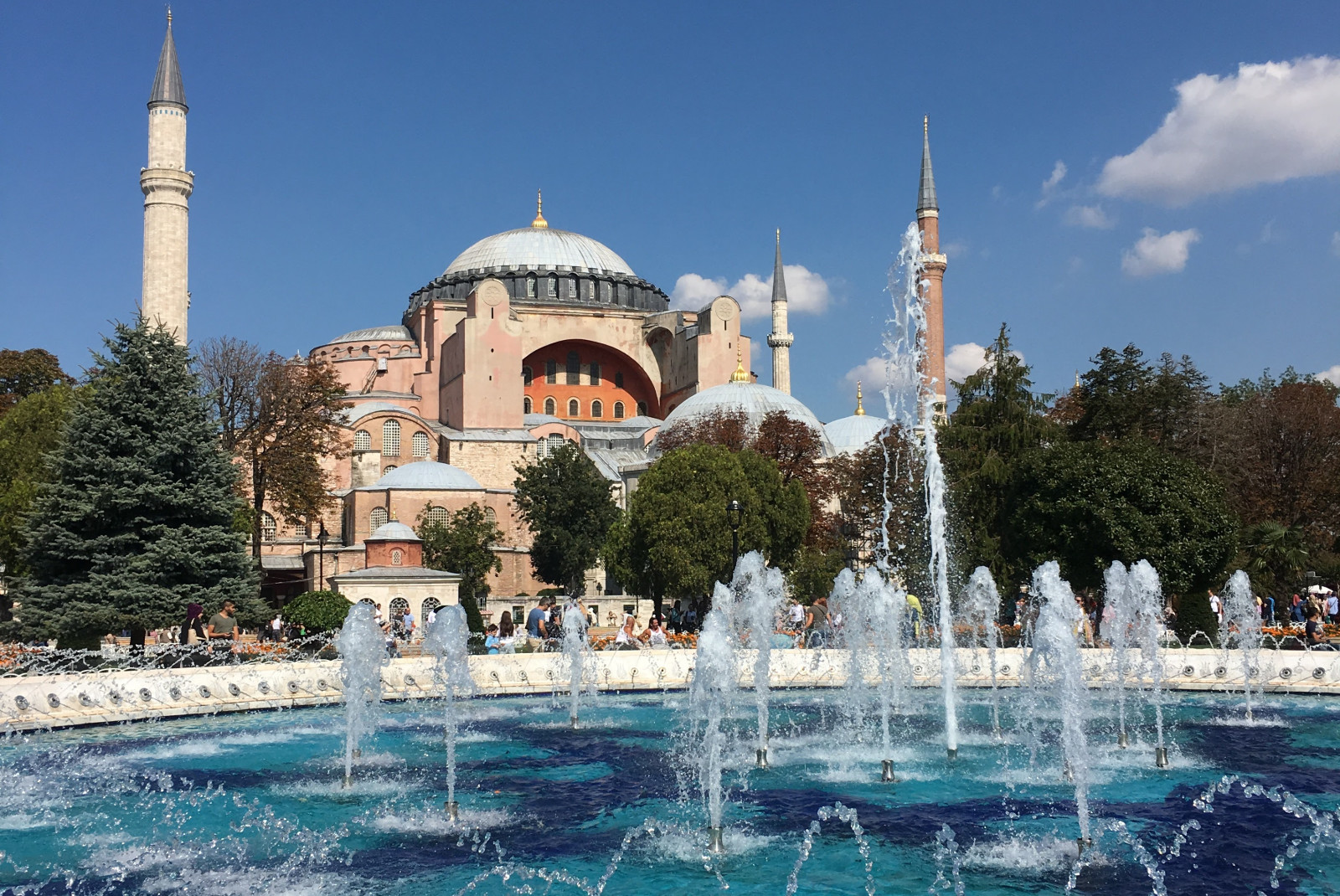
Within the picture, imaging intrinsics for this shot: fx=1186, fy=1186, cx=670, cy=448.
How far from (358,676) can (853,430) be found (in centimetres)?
3572

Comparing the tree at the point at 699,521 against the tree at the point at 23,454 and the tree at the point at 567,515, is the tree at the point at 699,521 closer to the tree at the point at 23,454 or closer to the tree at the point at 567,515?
the tree at the point at 567,515

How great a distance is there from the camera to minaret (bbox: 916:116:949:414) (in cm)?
3288

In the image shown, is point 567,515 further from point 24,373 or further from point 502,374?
point 24,373

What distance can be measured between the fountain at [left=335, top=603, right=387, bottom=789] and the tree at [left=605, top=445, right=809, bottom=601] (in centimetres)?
1242

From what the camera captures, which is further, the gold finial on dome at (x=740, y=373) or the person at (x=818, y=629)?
the gold finial on dome at (x=740, y=373)


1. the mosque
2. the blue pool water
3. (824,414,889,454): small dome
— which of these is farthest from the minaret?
the blue pool water

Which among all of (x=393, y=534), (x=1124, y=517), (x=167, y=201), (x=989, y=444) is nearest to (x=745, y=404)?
(x=989, y=444)

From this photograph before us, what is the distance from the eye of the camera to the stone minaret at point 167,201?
25.2 metres

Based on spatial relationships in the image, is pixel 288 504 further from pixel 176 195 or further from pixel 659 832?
pixel 659 832

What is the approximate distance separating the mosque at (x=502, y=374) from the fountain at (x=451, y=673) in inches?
423

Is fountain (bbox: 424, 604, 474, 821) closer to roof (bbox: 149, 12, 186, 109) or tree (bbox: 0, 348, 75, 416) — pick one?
roof (bbox: 149, 12, 186, 109)

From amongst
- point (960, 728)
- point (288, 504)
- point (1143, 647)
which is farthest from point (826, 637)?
point (288, 504)

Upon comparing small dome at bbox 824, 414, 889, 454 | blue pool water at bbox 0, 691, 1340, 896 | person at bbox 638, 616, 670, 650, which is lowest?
blue pool water at bbox 0, 691, 1340, 896

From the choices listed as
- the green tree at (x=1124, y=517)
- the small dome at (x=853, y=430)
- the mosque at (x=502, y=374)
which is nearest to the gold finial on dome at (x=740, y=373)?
the mosque at (x=502, y=374)
